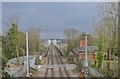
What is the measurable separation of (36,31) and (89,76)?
1564 centimetres

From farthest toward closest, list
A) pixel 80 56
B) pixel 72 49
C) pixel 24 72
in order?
1. pixel 72 49
2. pixel 80 56
3. pixel 24 72

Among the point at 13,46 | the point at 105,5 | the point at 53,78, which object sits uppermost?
the point at 105,5

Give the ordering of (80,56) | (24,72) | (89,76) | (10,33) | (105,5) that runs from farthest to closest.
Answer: (80,56)
(10,33)
(24,72)
(89,76)
(105,5)

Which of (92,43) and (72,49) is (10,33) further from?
(72,49)

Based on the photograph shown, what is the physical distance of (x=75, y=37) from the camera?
94.1 ft

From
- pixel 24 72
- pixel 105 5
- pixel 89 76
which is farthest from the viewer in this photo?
pixel 24 72

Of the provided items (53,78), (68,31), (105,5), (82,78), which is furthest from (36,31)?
(105,5)

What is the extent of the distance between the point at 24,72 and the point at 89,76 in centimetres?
363

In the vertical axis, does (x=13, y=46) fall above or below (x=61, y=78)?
above

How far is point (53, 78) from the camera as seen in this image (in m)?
16.2

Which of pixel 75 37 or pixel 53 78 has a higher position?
pixel 75 37

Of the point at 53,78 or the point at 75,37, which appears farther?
the point at 75,37

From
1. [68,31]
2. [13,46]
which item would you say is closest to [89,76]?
[13,46]

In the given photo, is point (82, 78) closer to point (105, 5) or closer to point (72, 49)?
point (105, 5)
